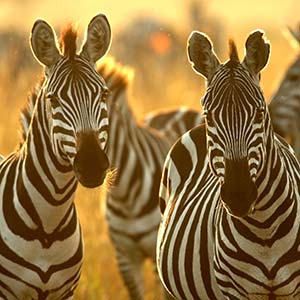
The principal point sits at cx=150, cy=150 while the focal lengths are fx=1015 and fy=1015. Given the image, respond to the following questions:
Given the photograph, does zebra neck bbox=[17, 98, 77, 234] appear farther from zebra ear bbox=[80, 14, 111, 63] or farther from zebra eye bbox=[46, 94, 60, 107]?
zebra ear bbox=[80, 14, 111, 63]

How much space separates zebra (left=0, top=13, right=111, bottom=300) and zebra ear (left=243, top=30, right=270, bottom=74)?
80 cm

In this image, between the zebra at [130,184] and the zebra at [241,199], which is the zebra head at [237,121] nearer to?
the zebra at [241,199]

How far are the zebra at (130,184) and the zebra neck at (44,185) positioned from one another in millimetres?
2705

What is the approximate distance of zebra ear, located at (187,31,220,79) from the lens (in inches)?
203

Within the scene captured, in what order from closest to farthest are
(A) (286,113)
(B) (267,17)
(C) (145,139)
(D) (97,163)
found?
1. (D) (97,163)
2. (C) (145,139)
3. (A) (286,113)
4. (B) (267,17)

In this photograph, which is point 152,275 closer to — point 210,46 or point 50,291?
point 50,291

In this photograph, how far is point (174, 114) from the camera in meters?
9.99

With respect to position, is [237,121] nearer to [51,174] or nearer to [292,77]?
[51,174]

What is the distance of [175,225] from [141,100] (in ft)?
31.2

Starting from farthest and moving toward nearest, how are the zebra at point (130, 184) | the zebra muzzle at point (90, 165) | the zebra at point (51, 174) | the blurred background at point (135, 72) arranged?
1. the blurred background at point (135, 72)
2. the zebra at point (130, 184)
3. the zebra at point (51, 174)
4. the zebra muzzle at point (90, 165)

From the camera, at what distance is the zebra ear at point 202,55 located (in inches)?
203

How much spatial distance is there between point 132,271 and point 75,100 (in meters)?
3.34

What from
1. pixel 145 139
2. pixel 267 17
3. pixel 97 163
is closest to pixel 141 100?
pixel 145 139

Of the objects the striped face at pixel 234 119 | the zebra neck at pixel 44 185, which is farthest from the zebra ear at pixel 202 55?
the zebra neck at pixel 44 185
